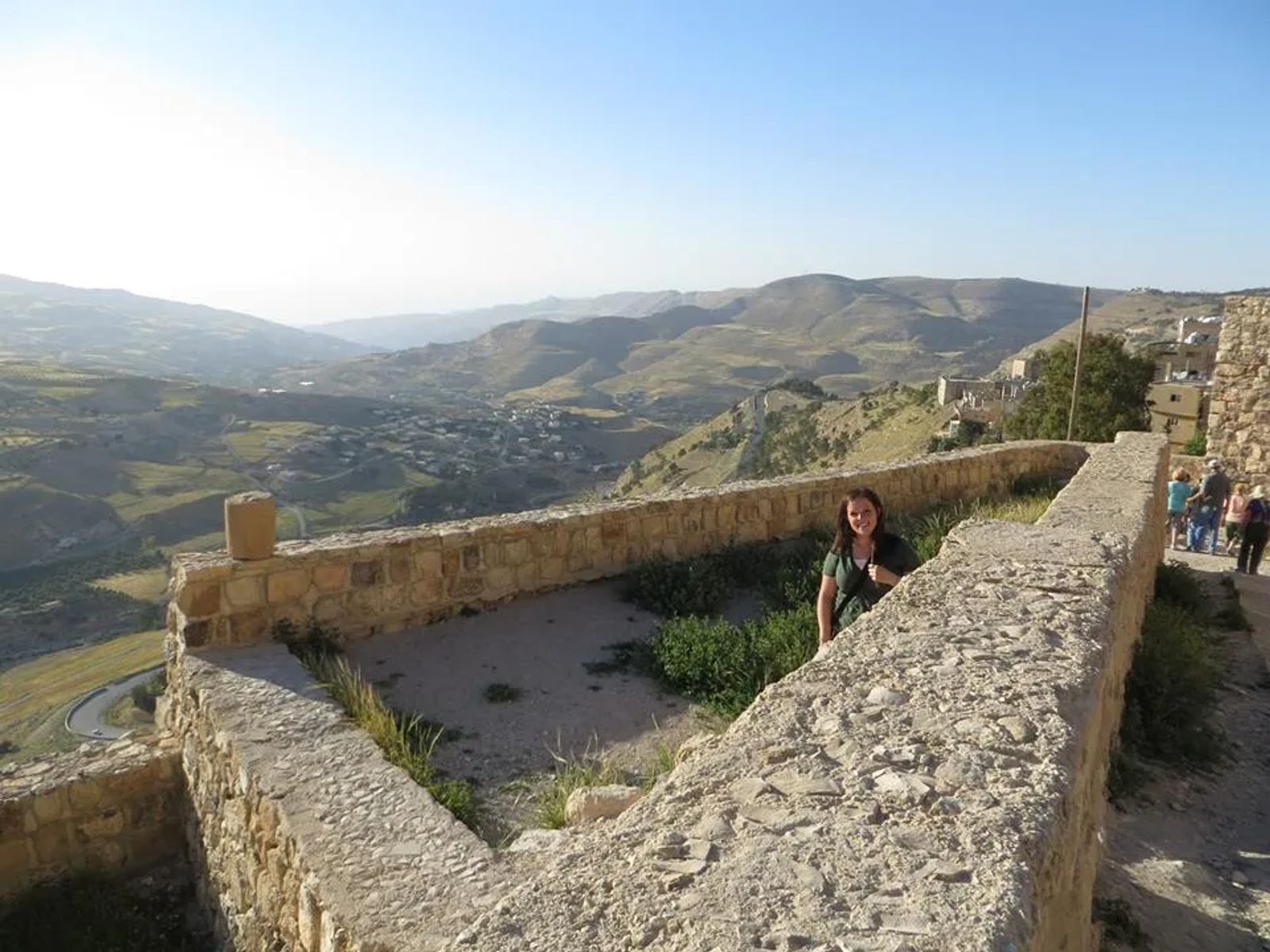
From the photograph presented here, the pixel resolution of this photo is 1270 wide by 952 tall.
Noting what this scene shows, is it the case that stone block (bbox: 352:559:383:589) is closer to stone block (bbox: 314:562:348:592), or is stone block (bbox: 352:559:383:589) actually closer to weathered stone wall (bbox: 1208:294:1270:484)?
stone block (bbox: 314:562:348:592)

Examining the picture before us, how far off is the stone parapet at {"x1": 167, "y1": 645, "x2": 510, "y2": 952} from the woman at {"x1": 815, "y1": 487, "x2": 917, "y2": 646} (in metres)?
2.24

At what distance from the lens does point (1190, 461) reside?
14297mm

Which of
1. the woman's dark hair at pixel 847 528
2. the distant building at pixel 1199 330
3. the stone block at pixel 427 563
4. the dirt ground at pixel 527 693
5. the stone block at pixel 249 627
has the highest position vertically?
the distant building at pixel 1199 330

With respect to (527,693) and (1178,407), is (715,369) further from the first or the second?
(527,693)

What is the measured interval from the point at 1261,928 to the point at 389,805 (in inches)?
136

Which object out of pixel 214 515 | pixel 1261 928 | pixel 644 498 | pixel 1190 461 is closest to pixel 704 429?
pixel 214 515

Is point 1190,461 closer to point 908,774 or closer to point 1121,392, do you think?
point 1121,392

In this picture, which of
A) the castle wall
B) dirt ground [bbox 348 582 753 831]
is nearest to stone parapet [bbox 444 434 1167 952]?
the castle wall

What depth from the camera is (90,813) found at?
14.1 feet

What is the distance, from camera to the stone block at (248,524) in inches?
201

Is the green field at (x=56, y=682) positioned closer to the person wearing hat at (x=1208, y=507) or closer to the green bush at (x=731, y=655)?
the green bush at (x=731, y=655)

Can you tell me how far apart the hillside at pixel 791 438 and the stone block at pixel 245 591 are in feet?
82.1

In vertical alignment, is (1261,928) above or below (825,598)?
below

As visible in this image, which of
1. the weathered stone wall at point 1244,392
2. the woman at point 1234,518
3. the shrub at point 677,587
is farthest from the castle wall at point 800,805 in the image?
the weathered stone wall at point 1244,392
